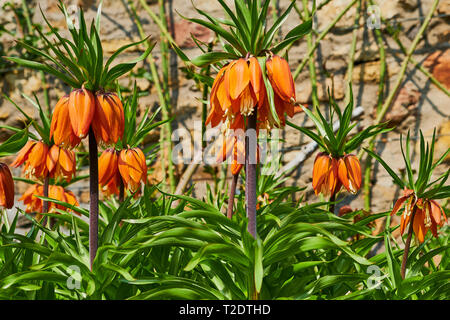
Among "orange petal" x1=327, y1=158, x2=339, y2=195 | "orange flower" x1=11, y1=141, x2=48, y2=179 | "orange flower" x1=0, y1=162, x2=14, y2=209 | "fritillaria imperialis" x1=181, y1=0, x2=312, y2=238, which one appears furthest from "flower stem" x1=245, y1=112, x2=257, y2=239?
"orange flower" x1=11, y1=141, x2=48, y2=179

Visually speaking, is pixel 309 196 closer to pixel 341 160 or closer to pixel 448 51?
pixel 448 51

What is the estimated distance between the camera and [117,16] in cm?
339

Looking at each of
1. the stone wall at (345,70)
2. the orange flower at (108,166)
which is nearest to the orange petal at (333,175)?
the orange flower at (108,166)

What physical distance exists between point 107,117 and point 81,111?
0.18ft

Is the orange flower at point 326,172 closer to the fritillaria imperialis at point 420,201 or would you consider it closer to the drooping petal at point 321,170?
the drooping petal at point 321,170

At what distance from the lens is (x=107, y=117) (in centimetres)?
102

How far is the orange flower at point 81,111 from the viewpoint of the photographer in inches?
38.9

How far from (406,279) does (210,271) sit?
430mm

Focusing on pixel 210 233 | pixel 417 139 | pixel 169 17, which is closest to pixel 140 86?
pixel 169 17

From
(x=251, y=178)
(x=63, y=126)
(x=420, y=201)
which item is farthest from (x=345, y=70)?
(x=63, y=126)

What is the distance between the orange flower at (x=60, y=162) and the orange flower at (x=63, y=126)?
39 cm

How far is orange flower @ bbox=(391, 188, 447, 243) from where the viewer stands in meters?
1.21

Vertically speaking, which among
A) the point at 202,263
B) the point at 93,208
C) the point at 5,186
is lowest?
the point at 202,263

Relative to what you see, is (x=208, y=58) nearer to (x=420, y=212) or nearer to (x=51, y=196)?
(x=420, y=212)
